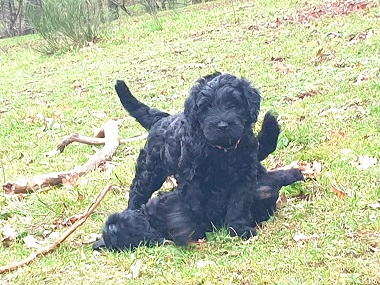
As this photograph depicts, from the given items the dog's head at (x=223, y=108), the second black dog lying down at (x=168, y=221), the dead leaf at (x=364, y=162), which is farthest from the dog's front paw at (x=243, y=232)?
the dead leaf at (x=364, y=162)

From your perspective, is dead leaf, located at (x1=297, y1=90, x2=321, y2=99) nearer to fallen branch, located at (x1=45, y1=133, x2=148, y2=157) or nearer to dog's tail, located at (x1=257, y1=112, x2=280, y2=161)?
fallen branch, located at (x1=45, y1=133, x2=148, y2=157)

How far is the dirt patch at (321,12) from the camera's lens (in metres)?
13.3

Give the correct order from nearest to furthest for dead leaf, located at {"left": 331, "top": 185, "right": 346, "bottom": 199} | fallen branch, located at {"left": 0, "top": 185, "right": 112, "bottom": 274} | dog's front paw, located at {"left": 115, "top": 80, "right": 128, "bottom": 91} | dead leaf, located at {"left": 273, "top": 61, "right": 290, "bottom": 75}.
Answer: fallen branch, located at {"left": 0, "top": 185, "right": 112, "bottom": 274}
dead leaf, located at {"left": 331, "top": 185, "right": 346, "bottom": 199}
dog's front paw, located at {"left": 115, "top": 80, "right": 128, "bottom": 91}
dead leaf, located at {"left": 273, "top": 61, "right": 290, "bottom": 75}

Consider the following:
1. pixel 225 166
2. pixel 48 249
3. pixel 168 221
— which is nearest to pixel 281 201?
pixel 225 166

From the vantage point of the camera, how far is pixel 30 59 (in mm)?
18406

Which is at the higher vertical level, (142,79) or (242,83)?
(242,83)

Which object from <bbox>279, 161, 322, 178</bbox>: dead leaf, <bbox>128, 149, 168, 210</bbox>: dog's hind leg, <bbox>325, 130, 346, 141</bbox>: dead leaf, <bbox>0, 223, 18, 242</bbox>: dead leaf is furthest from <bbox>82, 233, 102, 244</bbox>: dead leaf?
<bbox>325, 130, 346, 141</bbox>: dead leaf

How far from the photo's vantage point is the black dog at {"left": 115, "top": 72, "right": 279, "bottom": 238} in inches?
173

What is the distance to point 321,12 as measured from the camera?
14.0 m

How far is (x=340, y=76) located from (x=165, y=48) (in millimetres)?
6751

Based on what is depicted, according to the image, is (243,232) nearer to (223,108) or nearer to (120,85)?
(223,108)

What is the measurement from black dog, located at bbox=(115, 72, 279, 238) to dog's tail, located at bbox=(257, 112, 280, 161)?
27cm

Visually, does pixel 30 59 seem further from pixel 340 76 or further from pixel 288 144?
pixel 288 144

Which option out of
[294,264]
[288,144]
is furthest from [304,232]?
[288,144]
